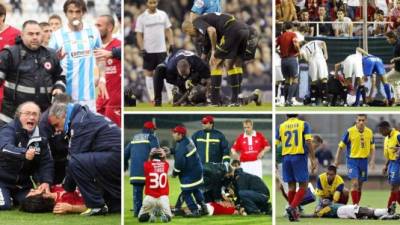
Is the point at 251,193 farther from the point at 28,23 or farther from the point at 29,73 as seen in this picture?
the point at 28,23

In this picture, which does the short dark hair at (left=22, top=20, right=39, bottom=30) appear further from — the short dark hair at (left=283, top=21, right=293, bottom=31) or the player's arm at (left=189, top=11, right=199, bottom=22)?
the short dark hair at (left=283, top=21, right=293, bottom=31)

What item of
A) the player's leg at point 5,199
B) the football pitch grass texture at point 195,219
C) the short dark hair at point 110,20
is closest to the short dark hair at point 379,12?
the football pitch grass texture at point 195,219

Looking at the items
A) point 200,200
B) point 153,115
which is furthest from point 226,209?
point 153,115

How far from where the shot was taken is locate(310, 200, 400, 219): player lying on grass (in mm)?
11594

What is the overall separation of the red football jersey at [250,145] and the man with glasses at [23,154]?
1.84 metres

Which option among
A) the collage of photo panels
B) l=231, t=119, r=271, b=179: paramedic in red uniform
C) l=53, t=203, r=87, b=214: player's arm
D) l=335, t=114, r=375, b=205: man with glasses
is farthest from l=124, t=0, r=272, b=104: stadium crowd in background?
l=53, t=203, r=87, b=214: player's arm

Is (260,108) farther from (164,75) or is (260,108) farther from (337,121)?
(337,121)

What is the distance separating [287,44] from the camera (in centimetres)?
1162

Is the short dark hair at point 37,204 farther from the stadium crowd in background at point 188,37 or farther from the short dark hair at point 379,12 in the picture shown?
the short dark hair at point 379,12

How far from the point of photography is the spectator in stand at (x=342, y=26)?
38.5ft

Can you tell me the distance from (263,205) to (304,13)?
2.00 m

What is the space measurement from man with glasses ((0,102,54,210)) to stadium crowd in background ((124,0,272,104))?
1.01m

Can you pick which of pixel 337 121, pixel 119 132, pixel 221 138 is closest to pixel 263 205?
pixel 221 138

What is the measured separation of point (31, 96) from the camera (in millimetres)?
11281
